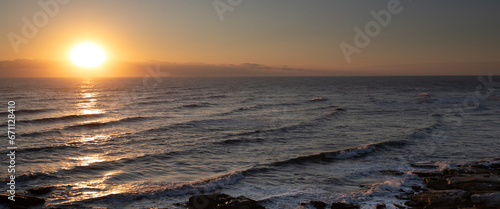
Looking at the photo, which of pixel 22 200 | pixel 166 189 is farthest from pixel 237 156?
pixel 22 200

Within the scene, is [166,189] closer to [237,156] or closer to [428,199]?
[237,156]

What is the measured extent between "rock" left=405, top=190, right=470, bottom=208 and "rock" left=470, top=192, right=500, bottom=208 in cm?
25

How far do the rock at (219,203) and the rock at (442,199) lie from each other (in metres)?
5.59

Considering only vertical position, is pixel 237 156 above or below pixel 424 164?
below

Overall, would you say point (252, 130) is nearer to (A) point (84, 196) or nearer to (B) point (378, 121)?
(B) point (378, 121)

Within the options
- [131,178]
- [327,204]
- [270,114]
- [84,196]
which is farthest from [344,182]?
[270,114]

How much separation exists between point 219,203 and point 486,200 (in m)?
8.80

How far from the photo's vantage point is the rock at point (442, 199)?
11444 millimetres

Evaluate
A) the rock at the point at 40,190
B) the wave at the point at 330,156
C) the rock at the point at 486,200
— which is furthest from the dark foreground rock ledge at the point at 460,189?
the rock at the point at 40,190

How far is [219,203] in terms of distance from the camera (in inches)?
455

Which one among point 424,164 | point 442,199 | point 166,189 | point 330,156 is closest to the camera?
point 442,199

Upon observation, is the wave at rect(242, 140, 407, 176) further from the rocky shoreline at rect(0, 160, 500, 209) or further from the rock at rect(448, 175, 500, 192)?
the rock at rect(448, 175, 500, 192)

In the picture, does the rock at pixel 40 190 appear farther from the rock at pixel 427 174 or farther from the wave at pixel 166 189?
the rock at pixel 427 174

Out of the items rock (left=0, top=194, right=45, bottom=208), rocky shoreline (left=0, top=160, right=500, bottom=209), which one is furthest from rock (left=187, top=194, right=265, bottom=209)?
rock (left=0, top=194, right=45, bottom=208)
